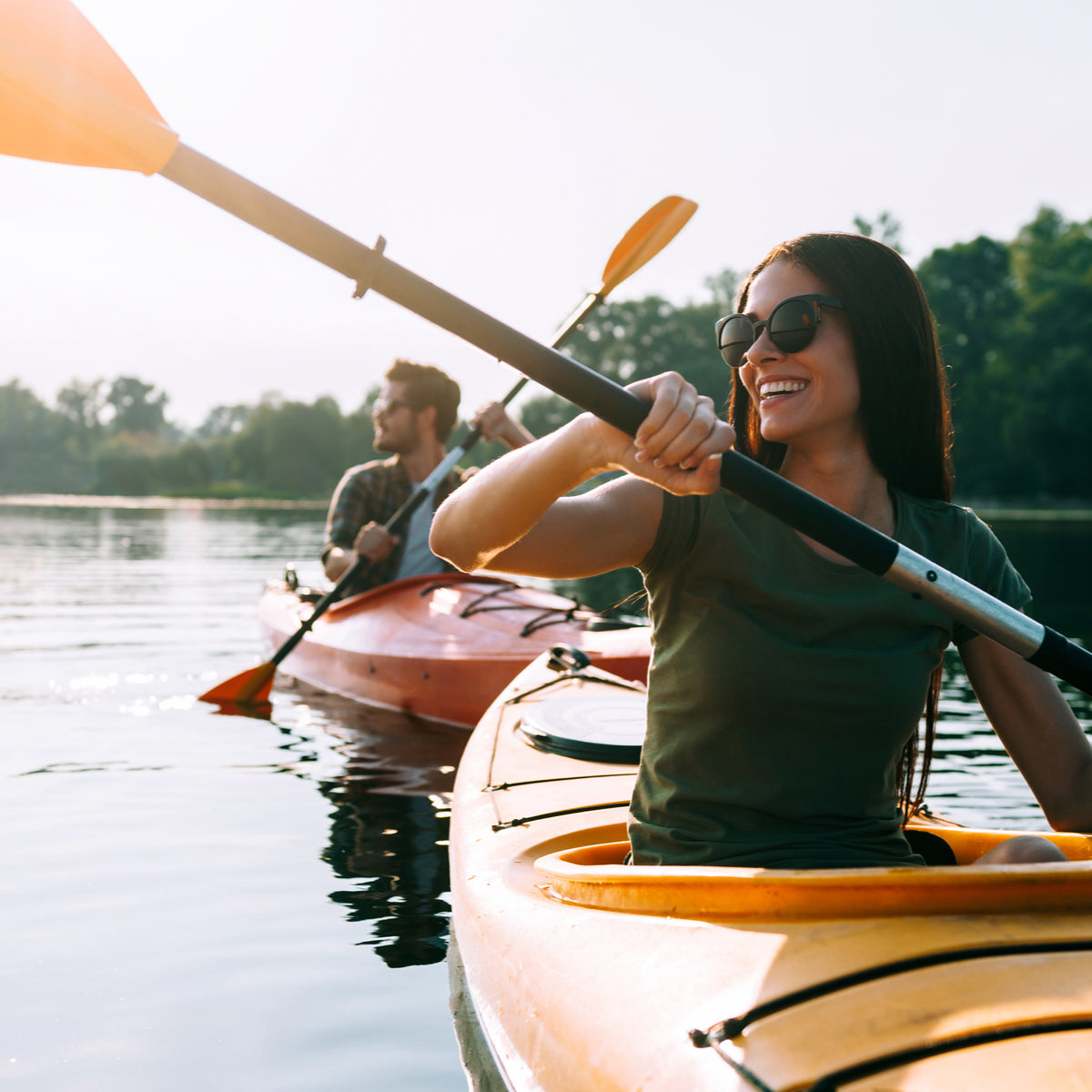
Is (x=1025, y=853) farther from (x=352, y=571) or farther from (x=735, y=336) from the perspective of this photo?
(x=352, y=571)

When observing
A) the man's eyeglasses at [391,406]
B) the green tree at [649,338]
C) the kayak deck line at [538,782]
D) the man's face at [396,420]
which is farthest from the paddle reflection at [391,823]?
the green tree at [649,338]

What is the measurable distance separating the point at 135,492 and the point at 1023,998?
77.8m

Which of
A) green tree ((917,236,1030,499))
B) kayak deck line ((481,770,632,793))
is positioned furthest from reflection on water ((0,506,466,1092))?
green tree ((917,236,1030,499))

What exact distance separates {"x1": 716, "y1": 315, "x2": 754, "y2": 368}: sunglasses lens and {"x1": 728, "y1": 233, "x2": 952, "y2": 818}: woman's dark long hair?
0.08 m

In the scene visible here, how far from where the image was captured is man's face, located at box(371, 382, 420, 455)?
22.8ft

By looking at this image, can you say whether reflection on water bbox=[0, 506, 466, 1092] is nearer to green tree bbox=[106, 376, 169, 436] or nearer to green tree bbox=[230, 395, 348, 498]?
green tree bbox=[230, 395, 348, 498]

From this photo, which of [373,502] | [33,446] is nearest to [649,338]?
[33,446]

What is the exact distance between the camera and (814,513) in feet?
5.88

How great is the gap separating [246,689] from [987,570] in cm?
560

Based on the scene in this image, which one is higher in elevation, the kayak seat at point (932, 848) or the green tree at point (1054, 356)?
the green tree at point (1054, 356)

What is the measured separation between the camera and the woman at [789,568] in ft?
5.72

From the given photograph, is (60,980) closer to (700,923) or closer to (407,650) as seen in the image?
(700,923)

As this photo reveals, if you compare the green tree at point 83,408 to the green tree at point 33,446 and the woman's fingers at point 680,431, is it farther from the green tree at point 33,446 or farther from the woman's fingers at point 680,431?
the woman's fingers at point 680,431

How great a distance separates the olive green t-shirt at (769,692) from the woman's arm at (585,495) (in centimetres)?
9
